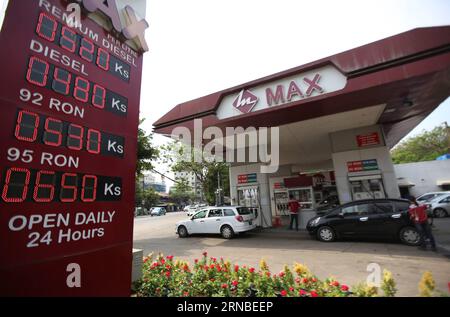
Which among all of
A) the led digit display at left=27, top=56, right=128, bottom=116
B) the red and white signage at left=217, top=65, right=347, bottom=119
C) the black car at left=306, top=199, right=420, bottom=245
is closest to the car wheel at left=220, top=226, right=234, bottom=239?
the black car at left=306, top=199, right=420, bottom=245

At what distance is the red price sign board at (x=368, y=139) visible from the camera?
997 cm

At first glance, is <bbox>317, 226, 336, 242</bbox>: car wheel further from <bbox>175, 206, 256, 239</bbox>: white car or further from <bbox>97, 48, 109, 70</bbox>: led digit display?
<bbox>97, 48, 109, 70</bbox>: led digit display

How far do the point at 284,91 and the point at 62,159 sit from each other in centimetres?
726

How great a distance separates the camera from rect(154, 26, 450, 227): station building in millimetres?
6289

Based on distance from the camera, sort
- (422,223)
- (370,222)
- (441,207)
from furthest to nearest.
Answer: (441,207) → (370,222) → (422,223)

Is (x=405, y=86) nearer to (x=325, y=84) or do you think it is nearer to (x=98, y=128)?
(x=325, y=84)

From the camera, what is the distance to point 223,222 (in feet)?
33.9

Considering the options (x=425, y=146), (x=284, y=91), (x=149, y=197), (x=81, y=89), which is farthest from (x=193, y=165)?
(x=425, y=146)

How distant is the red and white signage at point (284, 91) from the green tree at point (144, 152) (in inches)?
192

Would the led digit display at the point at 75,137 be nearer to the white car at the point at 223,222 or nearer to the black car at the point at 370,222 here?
the white car at the point at 223,222

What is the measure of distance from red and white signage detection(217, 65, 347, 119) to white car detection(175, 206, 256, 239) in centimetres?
455

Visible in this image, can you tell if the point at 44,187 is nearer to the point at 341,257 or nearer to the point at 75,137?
the point at 75,137

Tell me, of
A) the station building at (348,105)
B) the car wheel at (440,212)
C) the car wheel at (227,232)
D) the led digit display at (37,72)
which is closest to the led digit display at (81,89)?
the led digit display at (37,72)
